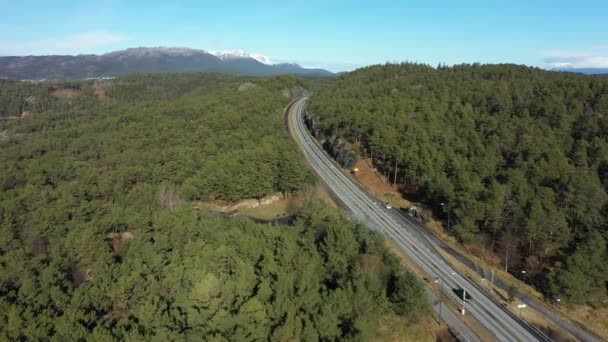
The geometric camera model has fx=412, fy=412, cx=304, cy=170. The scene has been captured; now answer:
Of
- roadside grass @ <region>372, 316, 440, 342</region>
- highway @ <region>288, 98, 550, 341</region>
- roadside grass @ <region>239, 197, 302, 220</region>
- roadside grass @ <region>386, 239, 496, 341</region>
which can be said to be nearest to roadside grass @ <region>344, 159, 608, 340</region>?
highway @ <region>288, 98, 550, 341</region>

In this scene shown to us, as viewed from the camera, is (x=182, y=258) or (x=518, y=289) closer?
(x=182, y=258)

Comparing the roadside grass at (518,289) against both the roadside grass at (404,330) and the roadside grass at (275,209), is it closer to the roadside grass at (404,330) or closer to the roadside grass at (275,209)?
the roadside grass at (404,330)

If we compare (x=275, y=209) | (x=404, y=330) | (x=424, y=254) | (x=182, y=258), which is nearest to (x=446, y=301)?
(x=404, y=330)

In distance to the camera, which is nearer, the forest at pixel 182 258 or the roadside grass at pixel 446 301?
the forest at pixel 182 258

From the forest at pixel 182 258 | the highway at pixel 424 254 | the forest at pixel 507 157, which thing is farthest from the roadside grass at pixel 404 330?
the forest at pixel 507 157

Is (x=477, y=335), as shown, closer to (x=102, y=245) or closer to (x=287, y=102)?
(x=102, y=245)

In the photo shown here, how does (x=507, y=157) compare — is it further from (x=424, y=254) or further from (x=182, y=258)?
(x=182, y=258)
